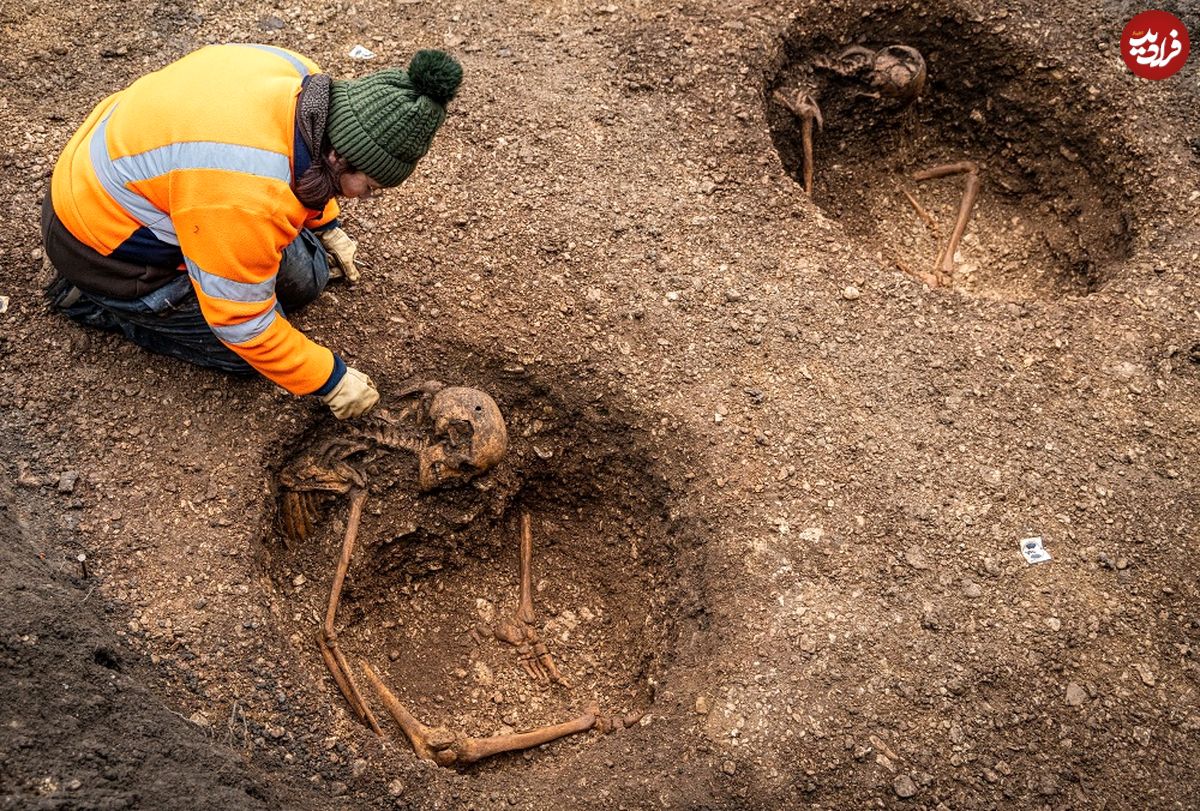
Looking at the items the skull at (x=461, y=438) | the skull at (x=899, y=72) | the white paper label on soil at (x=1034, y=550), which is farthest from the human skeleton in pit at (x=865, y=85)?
the skull at (x=461, y=438)

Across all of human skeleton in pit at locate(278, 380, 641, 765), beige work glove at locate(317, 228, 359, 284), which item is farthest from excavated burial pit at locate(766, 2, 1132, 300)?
human skeleton in pit at locate(278, 380, 641, 765)

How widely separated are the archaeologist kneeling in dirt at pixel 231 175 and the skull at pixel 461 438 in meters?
0.48

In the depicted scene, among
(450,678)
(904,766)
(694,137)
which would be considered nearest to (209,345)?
(450,678)

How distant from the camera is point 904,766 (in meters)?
3.53

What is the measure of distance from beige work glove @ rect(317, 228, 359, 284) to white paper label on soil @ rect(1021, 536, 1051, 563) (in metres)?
3.05

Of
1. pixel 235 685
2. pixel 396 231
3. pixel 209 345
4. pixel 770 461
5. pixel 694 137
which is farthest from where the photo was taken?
pixel 694 137

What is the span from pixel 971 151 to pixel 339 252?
378cm

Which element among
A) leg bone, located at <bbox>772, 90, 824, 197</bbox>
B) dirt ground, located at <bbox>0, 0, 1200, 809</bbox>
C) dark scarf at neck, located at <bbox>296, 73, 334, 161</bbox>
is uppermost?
dark scarf at neck, located at <bbox>296, 73, 334, 161</bbox>

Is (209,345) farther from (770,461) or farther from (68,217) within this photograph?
(770,461)

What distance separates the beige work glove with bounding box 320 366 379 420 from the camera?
12.3 ft

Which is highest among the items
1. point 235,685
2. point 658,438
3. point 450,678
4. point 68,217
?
point 68,217

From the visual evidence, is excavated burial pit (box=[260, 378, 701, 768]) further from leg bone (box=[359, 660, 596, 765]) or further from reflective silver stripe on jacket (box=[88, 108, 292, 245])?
reflective silver stripe on jacket (box=[88, 108, 292, 245])

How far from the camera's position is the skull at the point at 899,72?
215 inches

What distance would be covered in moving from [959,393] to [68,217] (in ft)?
11.9
